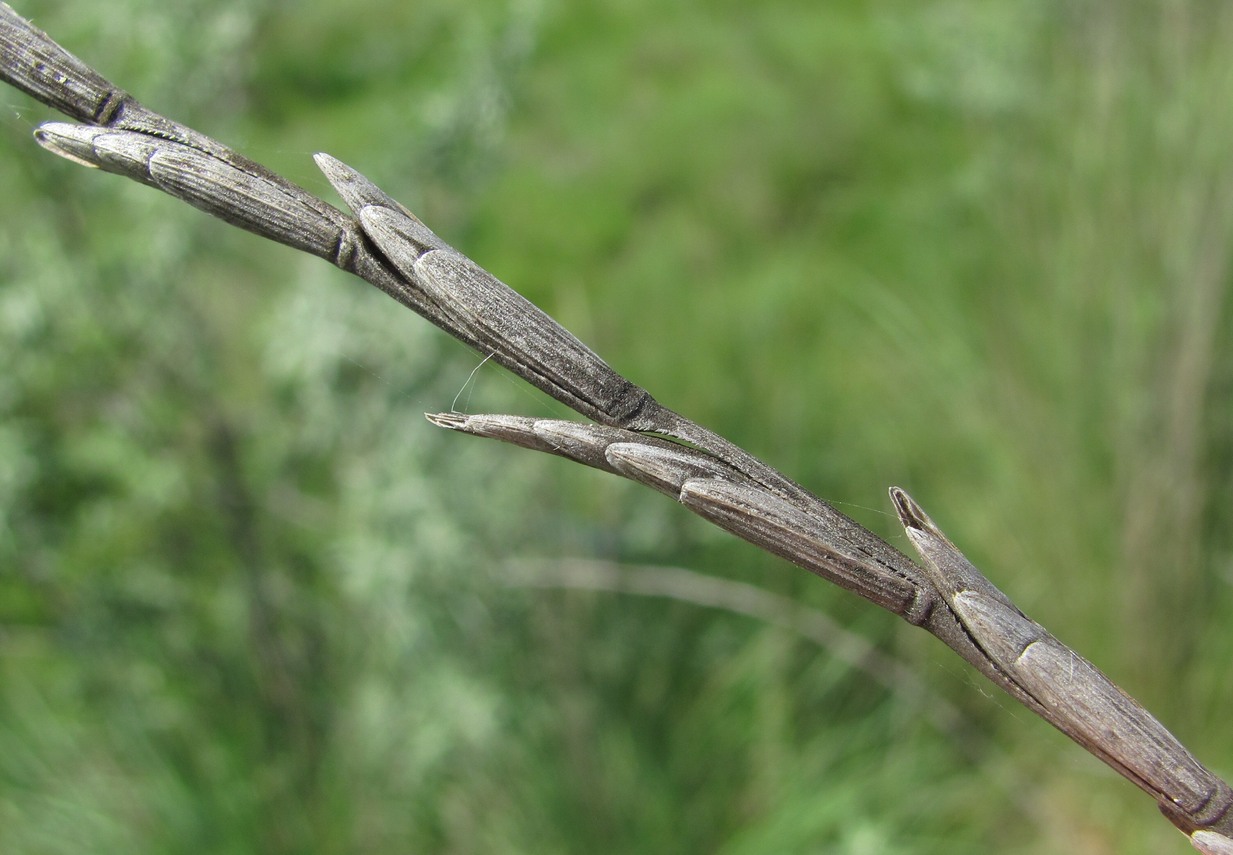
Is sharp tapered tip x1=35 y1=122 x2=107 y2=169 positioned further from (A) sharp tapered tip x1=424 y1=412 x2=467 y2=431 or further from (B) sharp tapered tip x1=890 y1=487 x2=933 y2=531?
(B) sharp tapered tip x1=890 y1=487 x2=933 y2=531

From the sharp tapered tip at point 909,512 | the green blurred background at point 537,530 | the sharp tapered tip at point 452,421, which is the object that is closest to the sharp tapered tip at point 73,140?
the sharp tapered tip at point 452,421

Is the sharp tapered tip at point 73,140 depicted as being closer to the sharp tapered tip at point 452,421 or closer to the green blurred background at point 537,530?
the sharp tapered tip at point 452,421

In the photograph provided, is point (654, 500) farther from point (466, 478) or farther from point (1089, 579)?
point (1089, 579)

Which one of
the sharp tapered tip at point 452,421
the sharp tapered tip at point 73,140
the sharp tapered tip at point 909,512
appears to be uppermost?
the sharp tapered tip at point 909,512

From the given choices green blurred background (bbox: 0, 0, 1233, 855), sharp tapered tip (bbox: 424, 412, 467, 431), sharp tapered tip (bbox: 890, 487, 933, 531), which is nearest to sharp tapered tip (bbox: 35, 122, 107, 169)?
sharp tapered tip (bbox: 424, 412, 467, 431)

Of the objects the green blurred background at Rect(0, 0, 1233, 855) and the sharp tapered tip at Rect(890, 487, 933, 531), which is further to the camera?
the green blurred background at Rect(0, 0, 1233, 855)

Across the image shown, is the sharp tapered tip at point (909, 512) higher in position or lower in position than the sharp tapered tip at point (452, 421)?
higher

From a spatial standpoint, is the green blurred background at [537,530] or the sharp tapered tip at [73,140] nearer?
the sharp tapered tip at [73,140]

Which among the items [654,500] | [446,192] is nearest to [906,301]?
[654,500]
